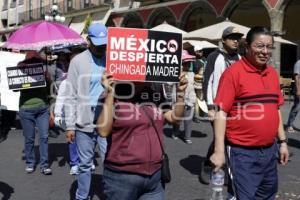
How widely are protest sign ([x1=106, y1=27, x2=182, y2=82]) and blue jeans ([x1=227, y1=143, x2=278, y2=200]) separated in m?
0.78

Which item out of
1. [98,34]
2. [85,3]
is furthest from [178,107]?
[85,3]

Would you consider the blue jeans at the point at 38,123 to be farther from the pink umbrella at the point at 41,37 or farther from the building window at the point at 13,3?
the building window at the point at 13,3

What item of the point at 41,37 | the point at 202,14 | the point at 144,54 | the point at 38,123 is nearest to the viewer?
the point at 144,54

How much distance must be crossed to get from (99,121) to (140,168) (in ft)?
1.29

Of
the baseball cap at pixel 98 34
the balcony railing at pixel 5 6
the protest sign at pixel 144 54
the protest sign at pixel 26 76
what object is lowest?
the protest sign at pixel 26 76

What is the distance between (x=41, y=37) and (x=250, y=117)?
4.71 m

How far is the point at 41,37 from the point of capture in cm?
801

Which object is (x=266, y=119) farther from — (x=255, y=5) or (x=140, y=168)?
(x=255, y=5)

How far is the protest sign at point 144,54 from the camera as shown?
144 inches

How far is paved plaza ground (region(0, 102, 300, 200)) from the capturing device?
627 centimetres

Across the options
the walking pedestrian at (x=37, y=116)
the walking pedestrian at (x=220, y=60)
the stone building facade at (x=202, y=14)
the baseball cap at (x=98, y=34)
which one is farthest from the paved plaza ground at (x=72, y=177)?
the stone building facade at (x=202, y=14)

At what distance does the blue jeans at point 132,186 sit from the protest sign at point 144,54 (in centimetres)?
63

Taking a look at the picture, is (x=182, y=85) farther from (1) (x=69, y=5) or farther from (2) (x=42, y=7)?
(2) (x=42, y=7)

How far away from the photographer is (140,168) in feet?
11.4
